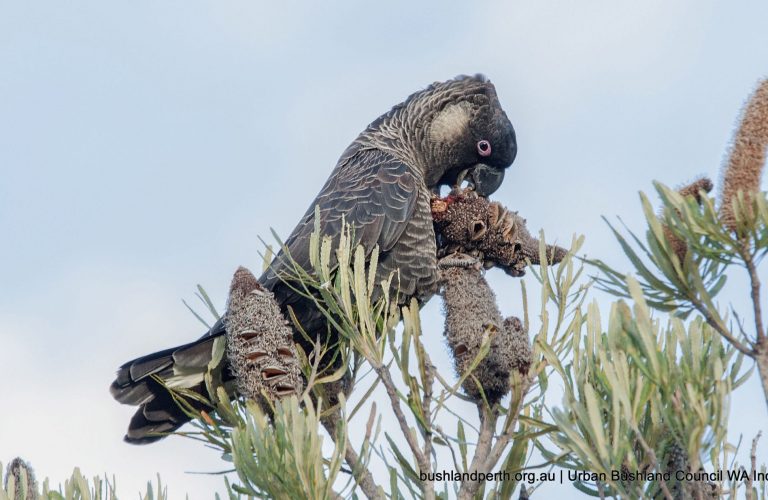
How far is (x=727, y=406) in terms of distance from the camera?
2092 millimetres

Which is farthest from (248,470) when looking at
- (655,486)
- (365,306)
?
(655,486)

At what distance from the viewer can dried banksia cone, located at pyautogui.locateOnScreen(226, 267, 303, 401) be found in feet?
10.1

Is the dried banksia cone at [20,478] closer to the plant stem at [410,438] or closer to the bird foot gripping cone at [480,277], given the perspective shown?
the plant stem at [410,438]

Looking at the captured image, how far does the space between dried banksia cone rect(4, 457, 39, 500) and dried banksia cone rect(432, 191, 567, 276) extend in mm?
2331

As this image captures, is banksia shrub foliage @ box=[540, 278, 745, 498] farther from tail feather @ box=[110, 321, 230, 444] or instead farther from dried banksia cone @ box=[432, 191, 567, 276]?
tail feather @ box=[110, 321, 230, 444]

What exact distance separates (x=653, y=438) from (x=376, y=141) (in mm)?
4756

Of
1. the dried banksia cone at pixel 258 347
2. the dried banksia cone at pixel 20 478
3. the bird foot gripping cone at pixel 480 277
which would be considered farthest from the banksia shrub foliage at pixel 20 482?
the bird foot gripping cone at pixel 480 277

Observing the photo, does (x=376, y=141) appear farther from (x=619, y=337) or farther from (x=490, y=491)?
(x=619, y=337)

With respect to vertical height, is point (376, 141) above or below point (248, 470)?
above

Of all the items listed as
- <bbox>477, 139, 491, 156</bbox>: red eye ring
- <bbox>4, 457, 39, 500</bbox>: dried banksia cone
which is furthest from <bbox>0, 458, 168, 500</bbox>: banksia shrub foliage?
<bbox>477, 139, 491, 156</bbox>: red eye ring

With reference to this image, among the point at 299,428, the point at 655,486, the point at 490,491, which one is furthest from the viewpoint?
the point at 490,491

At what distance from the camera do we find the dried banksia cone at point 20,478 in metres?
2.80

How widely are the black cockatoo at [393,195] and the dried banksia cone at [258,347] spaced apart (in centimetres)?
110

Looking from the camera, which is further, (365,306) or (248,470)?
(365,306)
